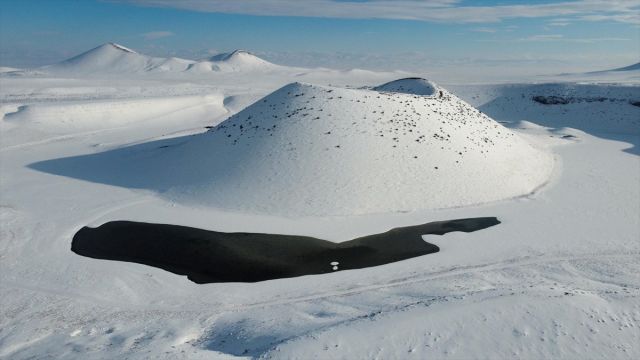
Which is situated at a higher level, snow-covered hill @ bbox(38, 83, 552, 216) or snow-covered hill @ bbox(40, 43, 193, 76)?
snow-covered hill @ bbox(40, 43, 193, 76)

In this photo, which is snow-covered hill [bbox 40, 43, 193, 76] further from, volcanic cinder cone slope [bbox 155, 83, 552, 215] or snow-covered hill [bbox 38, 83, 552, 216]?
volcanic cinder cone slope [bbox 155, 83, 552, 215]

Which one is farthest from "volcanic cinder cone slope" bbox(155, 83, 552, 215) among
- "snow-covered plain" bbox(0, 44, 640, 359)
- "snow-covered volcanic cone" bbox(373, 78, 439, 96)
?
"snow-covered volcanic cone" bbox(373, 78, 439, 96)

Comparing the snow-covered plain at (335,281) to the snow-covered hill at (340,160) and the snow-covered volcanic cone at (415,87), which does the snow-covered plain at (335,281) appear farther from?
the snow-covered volcanic cone at (415,87)

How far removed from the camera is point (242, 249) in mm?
19391

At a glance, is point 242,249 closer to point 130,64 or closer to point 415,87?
point 415,87

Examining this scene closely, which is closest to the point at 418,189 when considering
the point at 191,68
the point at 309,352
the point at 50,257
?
the point at 309,352

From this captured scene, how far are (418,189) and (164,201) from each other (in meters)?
12.6

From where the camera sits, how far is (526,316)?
12.9 meters

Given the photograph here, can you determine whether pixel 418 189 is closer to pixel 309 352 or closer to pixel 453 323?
pixel 453 323

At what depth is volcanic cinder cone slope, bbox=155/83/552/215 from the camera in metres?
24.7

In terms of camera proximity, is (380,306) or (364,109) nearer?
(380,306)

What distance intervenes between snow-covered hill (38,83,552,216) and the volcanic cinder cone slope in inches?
2.4

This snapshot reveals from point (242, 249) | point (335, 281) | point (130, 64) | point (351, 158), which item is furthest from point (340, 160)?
point (130, 64)

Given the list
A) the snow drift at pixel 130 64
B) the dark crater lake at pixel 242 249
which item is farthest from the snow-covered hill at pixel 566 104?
the snow drift at pixel 130 64
